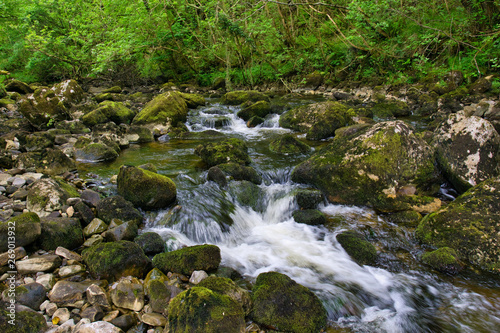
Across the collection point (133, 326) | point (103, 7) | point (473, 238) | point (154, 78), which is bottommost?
point (154, 78)

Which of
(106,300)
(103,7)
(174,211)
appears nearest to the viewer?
(106,300)

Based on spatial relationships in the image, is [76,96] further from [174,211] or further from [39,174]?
[174,211]

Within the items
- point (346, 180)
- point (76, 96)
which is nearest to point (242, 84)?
point (76, 96)

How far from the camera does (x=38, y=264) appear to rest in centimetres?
301

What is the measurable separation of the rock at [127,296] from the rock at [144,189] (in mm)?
2034

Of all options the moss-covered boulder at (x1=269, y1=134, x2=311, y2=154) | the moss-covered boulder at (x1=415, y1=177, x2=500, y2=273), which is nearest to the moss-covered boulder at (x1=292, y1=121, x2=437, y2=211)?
the moss-covered boulder at (x1=415, y1=177, x2=500, y2=273)

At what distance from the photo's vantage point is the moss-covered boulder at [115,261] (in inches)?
122

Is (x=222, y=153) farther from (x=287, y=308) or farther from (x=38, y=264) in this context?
(x=287, y=308)

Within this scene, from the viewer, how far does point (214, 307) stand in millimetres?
2523

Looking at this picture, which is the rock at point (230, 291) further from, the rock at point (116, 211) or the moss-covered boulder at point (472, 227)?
the moss-covered boulder at point (472, 227)

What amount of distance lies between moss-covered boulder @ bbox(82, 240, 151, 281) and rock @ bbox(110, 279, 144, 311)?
0.22 m

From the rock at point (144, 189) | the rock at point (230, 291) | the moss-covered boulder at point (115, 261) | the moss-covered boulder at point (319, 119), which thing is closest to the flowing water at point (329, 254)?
the rock at point (144, 189)

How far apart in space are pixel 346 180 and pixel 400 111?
7771 mm

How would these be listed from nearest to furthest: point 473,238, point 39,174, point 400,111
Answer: point 473,238 < point 39,174 < point 400,111
